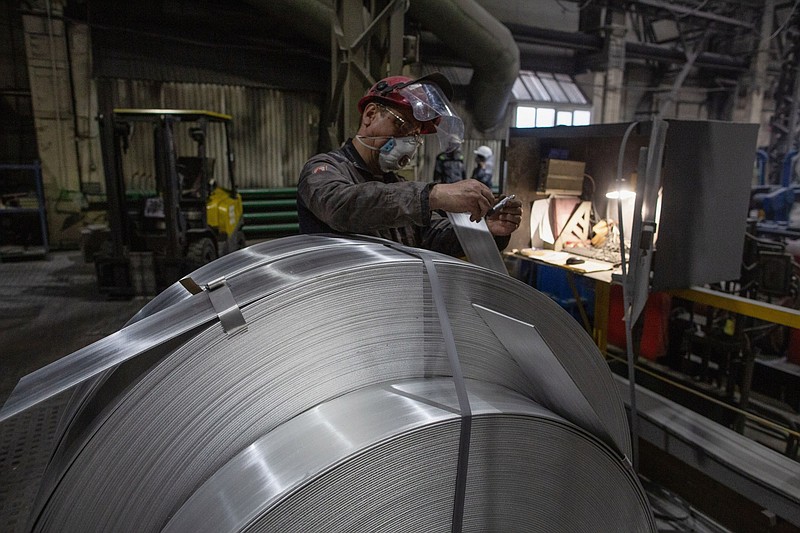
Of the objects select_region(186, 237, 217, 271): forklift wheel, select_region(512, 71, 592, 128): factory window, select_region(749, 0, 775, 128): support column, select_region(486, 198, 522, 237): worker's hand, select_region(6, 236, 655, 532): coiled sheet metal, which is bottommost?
select_region(186, 237, 217, 271): forklift wheel

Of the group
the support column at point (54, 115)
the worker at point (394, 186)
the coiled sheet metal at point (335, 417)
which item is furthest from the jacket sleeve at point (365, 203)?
the support column at point (54, 115)

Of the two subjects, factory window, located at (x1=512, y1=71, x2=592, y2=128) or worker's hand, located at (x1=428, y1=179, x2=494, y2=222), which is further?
factory window, located at (x1=512, y1=71, x2=592, y2=128)

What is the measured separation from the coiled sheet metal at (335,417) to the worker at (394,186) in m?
0.31

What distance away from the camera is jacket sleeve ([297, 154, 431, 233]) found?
4.29ft

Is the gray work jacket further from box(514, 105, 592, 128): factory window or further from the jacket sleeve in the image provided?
box(514, 105, 592, 128): factory window

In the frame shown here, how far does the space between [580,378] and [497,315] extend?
32 centimetres

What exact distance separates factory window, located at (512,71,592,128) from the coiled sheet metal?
10960mm

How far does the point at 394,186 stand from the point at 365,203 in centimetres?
9

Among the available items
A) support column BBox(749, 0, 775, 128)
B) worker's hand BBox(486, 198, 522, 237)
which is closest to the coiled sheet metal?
worker's hand BBox(486, 198, 522, 237)

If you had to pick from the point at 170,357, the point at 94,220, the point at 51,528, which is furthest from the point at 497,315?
the point at 94,220

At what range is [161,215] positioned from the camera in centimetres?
606

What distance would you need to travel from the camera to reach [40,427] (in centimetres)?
320

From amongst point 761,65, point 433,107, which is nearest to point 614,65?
point 761,65

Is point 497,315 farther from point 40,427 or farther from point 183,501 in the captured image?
point 40,427
